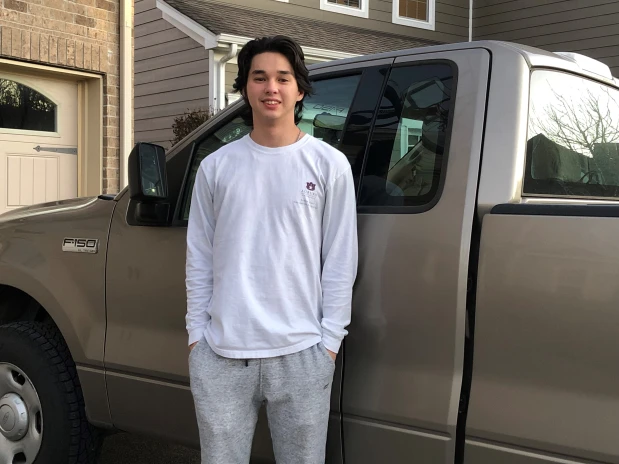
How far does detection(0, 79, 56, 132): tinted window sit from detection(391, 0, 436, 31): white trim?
23.0 feet

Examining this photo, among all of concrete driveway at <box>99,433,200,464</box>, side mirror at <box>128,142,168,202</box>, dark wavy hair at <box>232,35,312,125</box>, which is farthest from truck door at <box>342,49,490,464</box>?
concrete driveway at <box>99,433,200,464</box>

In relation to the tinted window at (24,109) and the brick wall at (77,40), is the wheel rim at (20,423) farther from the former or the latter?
the tinted window at (24,109)

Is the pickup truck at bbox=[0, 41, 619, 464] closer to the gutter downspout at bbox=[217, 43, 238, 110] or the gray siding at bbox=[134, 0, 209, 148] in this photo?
the gutter downspout at bbox=[217, 43, 238, 110]

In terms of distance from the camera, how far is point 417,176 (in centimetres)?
246

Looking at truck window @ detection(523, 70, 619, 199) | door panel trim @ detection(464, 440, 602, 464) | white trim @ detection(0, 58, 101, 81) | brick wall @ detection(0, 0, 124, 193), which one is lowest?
door panel trim @ detection(464, 440, 602, 464)

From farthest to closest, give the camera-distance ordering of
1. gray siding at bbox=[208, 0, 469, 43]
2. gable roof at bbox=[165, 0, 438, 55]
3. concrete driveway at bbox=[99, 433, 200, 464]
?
gray siding at bbox=[208, 0, 469, 43] < gable roof at bbox=[165, 0, 438, 55] < concrete driveway at bbox=[99, 433, 200, 464]

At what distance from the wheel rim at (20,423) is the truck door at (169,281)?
383 millimetres

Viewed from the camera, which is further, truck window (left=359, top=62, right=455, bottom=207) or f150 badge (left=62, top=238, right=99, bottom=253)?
f150 badge (left=62, top=238, right=99, bottom=253)

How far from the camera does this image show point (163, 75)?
1168 cm

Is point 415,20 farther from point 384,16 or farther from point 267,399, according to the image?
point 267,399

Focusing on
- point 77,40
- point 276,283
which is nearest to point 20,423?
point 276,283

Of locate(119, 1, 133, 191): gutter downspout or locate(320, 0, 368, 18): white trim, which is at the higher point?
locate(320, 0, 368, 18): white trim

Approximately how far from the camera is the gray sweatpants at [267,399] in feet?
7.38

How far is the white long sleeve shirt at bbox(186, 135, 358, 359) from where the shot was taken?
2.25 meters
